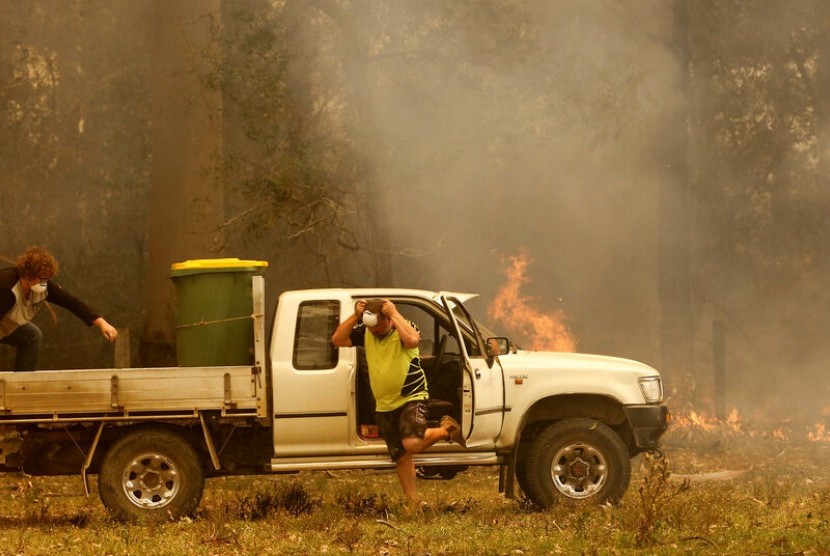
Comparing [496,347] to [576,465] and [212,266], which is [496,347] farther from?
[212,266]

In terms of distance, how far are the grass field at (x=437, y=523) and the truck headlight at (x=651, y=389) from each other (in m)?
0.55

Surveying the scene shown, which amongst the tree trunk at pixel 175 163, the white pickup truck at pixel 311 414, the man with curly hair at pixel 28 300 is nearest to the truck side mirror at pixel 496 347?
the white pickup truck at pixel 311 414

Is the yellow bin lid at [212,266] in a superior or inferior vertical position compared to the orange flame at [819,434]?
superior

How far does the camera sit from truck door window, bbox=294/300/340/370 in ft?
32.4

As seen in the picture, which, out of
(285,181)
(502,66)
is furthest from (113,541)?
A: (502,66)

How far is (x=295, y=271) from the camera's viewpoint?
1712 centimetres

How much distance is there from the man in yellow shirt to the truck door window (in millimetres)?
212

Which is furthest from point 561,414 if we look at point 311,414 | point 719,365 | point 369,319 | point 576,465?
point 719,365

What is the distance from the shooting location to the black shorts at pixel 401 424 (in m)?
9.66

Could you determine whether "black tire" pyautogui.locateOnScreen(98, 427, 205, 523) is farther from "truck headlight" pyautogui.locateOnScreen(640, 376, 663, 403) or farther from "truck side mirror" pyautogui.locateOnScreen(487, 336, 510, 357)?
"truck headlight" pyautogui.locateOnScreen(640, 376, 663, 403)

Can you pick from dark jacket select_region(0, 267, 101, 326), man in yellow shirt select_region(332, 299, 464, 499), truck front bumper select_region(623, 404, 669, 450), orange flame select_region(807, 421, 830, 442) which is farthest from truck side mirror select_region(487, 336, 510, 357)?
orange flame select_region(807, 421, 830, 442)

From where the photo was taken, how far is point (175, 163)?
1731cm

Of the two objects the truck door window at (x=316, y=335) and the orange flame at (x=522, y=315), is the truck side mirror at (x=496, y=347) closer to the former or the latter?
the truck door window at (x=316, y=335)

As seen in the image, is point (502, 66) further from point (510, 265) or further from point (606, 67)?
point (510, 265)
